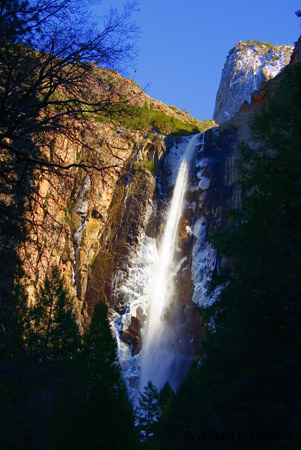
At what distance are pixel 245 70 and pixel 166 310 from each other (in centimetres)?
5641

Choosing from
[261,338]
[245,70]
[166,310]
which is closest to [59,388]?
[261,338]

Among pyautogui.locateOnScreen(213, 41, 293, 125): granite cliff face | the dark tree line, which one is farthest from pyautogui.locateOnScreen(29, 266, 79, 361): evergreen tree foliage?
pyautogui.locateOnScreen(213, 41, 293, 125): granite cliff face

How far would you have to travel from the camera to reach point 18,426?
14195mm

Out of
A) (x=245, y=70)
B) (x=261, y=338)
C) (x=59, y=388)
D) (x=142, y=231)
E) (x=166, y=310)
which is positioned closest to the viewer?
(x=59, y=388)

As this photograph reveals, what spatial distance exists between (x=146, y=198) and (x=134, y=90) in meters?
28.0

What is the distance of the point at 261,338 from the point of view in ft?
24.6

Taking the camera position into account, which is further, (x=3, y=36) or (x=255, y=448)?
(x=255, y=448)

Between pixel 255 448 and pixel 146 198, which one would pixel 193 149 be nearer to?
pixel 146 198

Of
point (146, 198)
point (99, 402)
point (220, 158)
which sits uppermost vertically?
point (220, 158)

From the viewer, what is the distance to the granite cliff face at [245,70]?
243 feet

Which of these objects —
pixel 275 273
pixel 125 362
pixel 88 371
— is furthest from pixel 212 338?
pixel 125 362

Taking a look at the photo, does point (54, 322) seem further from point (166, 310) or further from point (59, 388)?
point (59, 388)

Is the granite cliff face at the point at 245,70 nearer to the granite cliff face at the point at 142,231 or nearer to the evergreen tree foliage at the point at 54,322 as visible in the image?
the granite cliff face at the point at 142,231

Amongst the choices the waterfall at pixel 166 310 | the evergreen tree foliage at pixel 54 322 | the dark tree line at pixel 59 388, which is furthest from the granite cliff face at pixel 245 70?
the dark tree line at pixel 59 388
